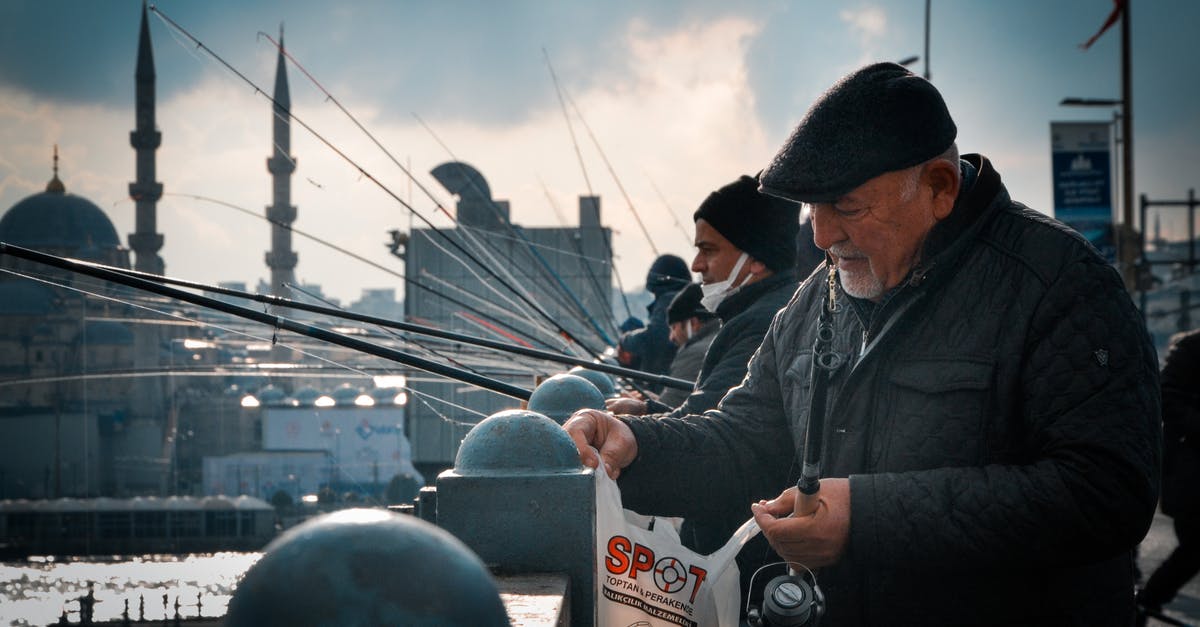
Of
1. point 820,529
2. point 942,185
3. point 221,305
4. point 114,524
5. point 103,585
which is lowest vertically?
point 103,585

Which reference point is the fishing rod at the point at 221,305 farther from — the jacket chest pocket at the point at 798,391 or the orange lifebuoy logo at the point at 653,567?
the jacket chest pocket at the point at 798,391

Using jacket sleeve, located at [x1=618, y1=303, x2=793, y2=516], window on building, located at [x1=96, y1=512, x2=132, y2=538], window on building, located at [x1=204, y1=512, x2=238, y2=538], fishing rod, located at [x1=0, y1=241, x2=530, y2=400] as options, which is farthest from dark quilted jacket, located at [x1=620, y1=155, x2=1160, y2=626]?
window on building, located at [x1=96, y1=512, x2=132, y2=538]

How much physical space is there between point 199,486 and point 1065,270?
201ft

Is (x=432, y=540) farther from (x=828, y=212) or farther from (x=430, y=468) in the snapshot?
(x=430, y=468)

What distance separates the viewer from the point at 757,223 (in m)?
4.06

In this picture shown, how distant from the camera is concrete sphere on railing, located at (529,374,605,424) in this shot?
4.21m

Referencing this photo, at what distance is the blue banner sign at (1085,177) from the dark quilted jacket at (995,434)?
570 inches

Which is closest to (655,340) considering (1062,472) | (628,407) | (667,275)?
(667,275)

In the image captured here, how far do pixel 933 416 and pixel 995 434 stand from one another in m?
0.11

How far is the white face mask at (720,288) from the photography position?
13.5 ft

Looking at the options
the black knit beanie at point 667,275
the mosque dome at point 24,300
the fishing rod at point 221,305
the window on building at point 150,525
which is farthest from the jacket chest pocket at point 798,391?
the mosque dome at point 24,300

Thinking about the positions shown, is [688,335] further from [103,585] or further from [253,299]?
[103,585]

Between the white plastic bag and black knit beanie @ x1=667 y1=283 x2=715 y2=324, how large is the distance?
2.72 metres

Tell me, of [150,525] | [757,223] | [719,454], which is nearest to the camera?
[719,454]
